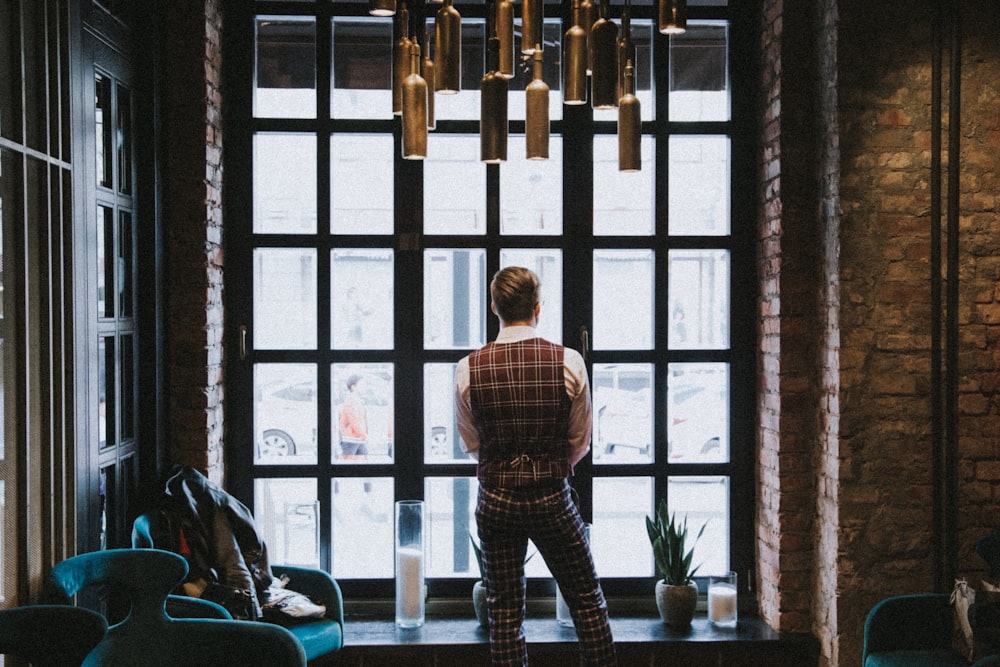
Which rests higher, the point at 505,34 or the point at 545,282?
the point at 505,34

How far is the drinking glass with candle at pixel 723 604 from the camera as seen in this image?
403 cm

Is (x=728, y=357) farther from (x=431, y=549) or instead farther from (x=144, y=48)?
(x=144, y=48)

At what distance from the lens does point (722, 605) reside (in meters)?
4.03

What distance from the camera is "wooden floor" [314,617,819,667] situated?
12.4 feet

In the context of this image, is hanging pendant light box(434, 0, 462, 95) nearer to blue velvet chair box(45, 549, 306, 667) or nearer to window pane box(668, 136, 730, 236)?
blue velvet chair box(45, 549, 306, 667)

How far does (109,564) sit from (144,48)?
2111mm

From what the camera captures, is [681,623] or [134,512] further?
[681,623]

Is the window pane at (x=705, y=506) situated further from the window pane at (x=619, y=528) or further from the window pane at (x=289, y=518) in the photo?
the window pane at (x=289, y=518)

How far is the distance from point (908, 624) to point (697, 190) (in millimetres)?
2117

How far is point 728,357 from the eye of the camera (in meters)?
4.33

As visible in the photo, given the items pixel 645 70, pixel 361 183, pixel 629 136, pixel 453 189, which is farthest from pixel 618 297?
pixel 629 136

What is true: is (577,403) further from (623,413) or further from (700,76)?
(700,76)

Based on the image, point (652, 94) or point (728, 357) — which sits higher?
point (652, 94)

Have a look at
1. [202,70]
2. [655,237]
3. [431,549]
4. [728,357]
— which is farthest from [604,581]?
[202,70]
